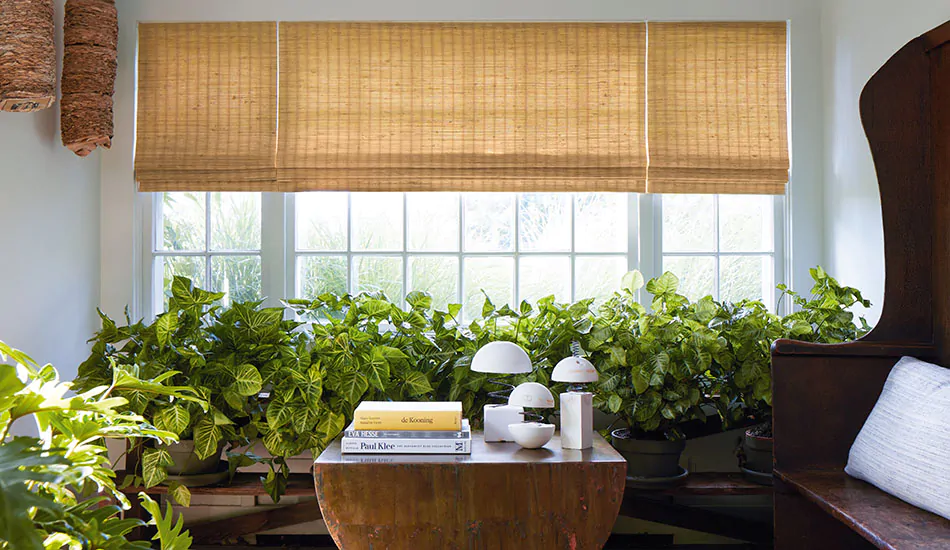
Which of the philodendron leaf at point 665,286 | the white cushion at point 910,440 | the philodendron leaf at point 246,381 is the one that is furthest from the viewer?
the philodendron leaf at point 665,286

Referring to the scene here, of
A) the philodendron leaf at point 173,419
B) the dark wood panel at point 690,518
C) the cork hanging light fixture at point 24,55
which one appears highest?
the cork hanging light fixture at point 24,55

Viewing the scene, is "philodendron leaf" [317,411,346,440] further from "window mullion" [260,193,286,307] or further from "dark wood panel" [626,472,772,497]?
"dark wood panel" [626,472,772,497]

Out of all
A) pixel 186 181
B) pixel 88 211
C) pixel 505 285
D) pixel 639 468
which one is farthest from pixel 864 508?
pixel 88 211

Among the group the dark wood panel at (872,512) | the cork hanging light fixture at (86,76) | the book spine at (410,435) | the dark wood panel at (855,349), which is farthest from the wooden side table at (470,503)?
the cork hanging light fixture at (86,76)

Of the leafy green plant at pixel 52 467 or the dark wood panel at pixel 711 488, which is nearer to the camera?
the leafy green plant at pixel 52 467

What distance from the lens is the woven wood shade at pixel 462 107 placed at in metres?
3.19

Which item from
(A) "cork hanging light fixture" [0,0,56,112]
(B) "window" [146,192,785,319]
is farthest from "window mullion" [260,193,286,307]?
(A) "cork hanging light fixture" [0,0,56,112]

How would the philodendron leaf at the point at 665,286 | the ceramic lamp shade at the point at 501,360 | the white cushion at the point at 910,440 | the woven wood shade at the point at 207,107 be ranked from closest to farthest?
the white cushion at the point at 910,440, the ceramic lamp shade at the point at 501,360, the philodendron leaf at the point at 665,286, the woven wood shade at the point at 207,107

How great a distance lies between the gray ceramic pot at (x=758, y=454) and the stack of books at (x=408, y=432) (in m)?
1.15

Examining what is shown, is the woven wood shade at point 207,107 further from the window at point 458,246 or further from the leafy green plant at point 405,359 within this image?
the leafy green plant at point 405,359

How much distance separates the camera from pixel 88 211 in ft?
10.2

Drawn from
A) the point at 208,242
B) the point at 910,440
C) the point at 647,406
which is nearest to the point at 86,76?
the point at 208,242

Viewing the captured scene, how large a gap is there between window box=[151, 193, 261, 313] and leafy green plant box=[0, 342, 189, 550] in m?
2.07

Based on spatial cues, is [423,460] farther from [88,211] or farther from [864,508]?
[88,211]
